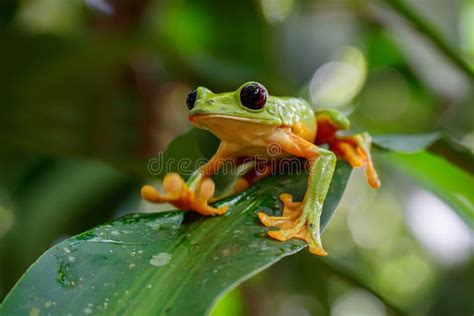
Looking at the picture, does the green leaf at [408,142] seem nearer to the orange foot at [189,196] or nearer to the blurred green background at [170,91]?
the orange foot at [189,196]

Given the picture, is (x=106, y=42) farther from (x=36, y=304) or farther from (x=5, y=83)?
(x=36, y=304)

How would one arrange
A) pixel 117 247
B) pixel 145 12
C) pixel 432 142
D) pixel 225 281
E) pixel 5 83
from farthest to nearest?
pixel 145 12 → pixel 5 83 → pixel 432 142 → pixel 117 247 → pixel 225 281

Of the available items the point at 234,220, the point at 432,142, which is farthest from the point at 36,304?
the point at 432,142

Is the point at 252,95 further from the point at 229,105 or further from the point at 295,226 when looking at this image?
the point at 295,226

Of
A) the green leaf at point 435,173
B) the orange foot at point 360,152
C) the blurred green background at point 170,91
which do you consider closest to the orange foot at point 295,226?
the orange foot at point 360,152

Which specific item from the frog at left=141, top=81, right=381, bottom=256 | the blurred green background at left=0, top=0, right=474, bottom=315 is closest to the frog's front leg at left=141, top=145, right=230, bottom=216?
the frog at left=141, top=81, right=381, bottom=256

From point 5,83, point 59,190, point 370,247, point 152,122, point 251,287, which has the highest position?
point 5,83

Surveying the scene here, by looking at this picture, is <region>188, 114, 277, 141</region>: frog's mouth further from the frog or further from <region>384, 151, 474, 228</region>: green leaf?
<region>384, 151, 474, 228</region>: green leaf
